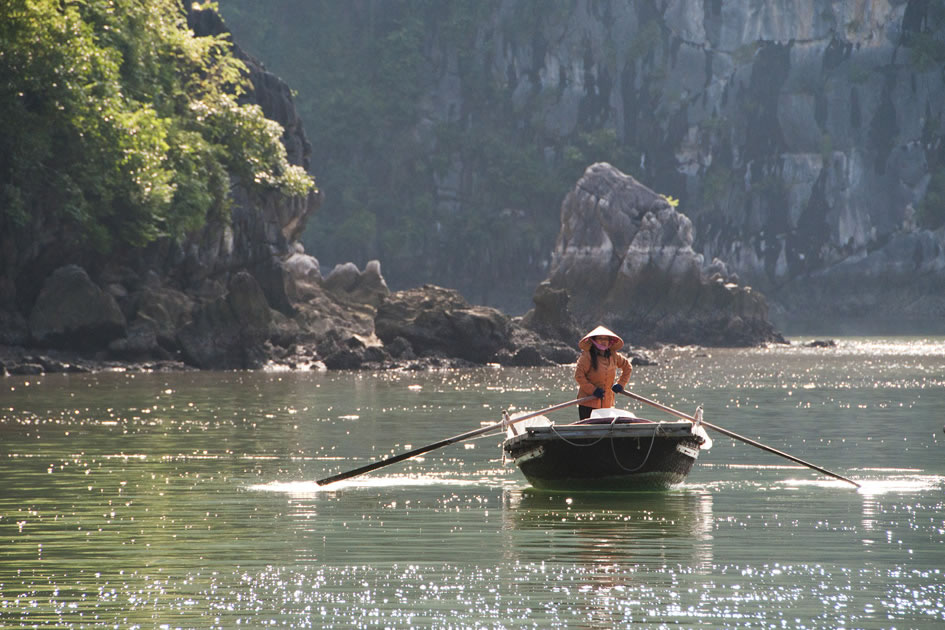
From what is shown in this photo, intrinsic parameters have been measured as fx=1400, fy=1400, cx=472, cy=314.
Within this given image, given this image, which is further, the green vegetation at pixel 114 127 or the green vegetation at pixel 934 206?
the green vegetation at pixel 934 206

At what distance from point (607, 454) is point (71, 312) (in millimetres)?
27662

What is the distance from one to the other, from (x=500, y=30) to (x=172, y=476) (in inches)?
3435

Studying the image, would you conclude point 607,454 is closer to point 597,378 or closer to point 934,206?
point 597,378

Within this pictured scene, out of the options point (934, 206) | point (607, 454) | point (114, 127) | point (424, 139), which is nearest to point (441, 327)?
point (114, 127)

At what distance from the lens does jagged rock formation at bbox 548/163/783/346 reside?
67188mm

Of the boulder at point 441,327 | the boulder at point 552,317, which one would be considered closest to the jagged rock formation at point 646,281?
the boulder at point 552,317

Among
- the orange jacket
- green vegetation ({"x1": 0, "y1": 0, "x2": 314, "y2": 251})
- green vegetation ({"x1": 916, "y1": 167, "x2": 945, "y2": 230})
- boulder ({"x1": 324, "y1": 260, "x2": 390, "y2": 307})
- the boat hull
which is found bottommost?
the boat hull

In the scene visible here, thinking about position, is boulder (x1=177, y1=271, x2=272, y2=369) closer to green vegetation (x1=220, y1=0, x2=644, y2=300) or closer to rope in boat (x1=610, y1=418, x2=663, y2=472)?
rope in boat (x1=610, y1=418, x2=663, y2=472)

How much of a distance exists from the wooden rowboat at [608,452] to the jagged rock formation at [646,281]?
50.2 m

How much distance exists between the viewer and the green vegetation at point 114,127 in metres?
37.0

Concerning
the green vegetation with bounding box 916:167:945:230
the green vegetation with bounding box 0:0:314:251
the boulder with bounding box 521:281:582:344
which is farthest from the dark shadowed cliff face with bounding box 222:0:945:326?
the green vegetation with bounding box 0:0:314:251

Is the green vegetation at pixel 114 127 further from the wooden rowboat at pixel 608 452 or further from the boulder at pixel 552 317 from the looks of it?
the wooden rowboat at pixel 608 452

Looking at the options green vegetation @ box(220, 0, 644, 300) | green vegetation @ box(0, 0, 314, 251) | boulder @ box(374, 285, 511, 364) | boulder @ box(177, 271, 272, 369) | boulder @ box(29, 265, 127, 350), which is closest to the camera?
green vegetation @ box(0, 0, 314, 251)

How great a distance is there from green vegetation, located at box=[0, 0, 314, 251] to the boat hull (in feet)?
81.9
